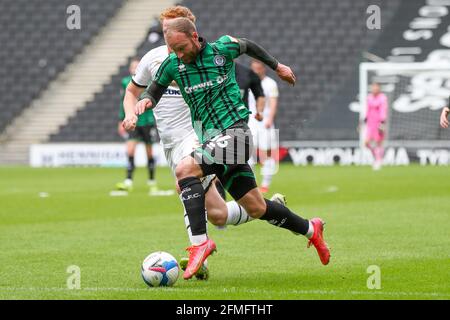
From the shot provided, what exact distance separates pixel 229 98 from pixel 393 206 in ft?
23.9

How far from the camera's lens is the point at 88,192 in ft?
58.1

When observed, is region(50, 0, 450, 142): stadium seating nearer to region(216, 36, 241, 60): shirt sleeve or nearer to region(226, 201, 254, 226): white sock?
region(226, 201, 254, 226): white sock

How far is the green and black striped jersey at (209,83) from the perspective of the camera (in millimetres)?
7168

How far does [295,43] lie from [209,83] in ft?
79.7

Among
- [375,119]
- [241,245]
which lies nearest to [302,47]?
[375,119]

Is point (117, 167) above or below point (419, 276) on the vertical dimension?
below

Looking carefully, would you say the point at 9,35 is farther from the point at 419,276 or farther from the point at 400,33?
the point at 419,276

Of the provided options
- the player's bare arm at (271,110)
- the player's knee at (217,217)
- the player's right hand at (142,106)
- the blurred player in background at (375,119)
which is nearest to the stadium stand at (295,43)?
the blurred player in background at (375,119)

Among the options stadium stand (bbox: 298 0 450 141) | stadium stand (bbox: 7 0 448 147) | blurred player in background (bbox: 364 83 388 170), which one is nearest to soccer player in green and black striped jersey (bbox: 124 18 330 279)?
blurred player in background (bbox: 364 83 388 170)

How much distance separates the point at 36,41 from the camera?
106 ft

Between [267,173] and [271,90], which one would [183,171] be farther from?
[271,90]

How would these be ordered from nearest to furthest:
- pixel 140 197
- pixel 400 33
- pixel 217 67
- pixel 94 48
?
pixel 217 67, pixel 140 197, pixel 400 33, pixel 94 48

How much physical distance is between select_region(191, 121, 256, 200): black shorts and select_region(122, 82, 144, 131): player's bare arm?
53 cm
